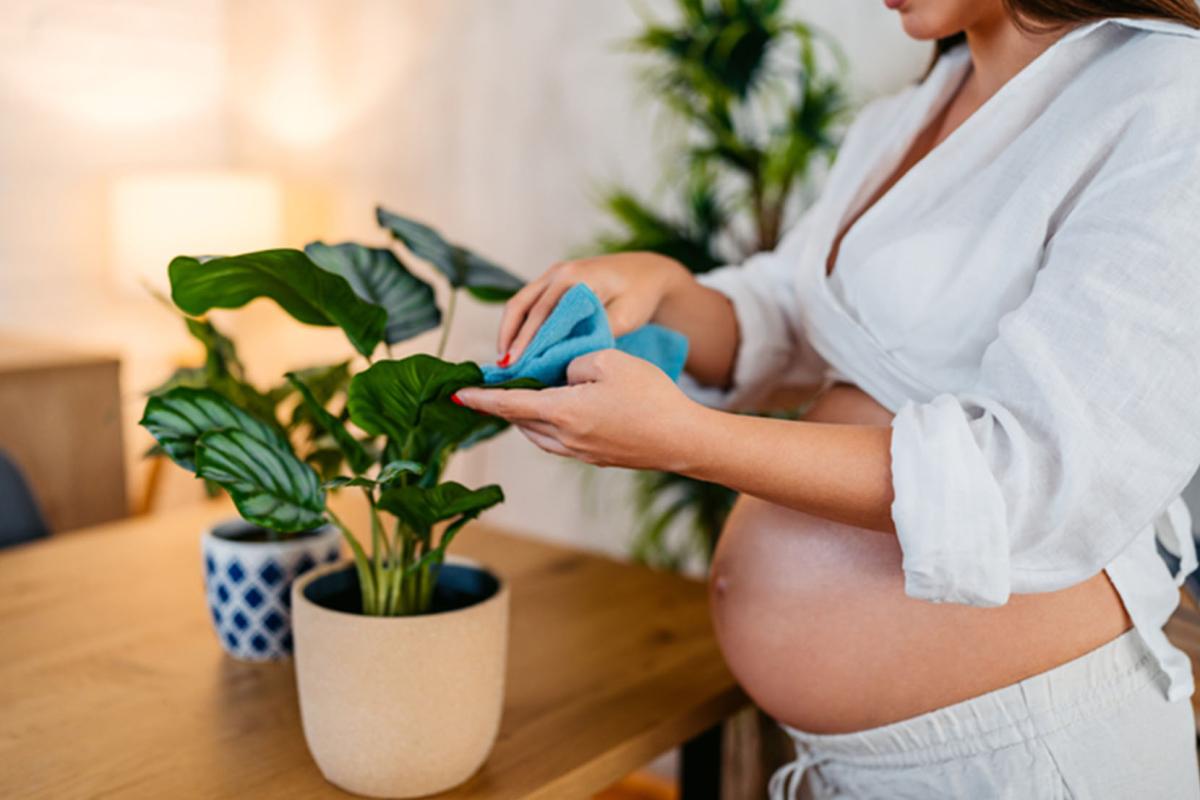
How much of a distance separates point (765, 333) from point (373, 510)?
46 centimetres

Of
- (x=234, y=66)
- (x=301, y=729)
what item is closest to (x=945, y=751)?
(x=301, y=729)

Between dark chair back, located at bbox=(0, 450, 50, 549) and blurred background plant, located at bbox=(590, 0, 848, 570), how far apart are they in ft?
3.32

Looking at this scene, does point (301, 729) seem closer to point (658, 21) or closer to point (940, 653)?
point (940, 653)

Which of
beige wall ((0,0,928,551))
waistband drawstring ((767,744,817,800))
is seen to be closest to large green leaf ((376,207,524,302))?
→ waistband drawstring ((767,744,817,800))

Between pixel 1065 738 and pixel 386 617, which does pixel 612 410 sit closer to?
pixel 386 617

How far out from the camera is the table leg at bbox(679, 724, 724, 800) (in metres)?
1.26

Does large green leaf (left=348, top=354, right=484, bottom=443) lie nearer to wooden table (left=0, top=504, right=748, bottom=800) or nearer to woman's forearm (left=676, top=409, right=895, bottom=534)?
woman's forearm (left=676, top=409, right=895, bottom=534)

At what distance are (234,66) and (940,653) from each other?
3068mm

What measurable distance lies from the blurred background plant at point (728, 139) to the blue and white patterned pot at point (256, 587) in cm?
96

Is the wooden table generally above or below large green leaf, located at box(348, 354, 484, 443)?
below

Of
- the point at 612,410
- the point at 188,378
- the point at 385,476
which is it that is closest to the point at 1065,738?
the point at 612,410

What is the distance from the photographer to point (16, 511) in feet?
5.54

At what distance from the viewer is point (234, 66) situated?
338 cm

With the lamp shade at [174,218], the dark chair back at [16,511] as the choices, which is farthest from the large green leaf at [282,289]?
the lamp shade at [174,218]
